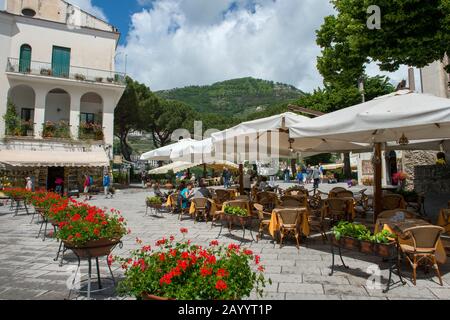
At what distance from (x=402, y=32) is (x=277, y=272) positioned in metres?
7.95

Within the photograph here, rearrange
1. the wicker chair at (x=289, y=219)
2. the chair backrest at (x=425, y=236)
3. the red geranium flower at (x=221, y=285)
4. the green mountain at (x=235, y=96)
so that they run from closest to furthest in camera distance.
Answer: the red geranium flower at (x=221, y=285), the chair backrest at (x=425, y=236), the wicker chair at (x=289, y=219), the green mountain at (x=235, y=96)

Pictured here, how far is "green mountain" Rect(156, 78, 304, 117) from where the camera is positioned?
438 feet

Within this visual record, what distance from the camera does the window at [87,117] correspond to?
972 inches

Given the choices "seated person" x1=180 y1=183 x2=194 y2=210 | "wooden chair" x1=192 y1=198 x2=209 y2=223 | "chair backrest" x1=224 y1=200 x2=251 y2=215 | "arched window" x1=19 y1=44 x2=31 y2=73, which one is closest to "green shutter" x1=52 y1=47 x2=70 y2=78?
"arched window" x1=19 y1=44 x2=31 y2=73

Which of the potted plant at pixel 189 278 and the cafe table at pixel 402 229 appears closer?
the potted plant at pixel 189 278

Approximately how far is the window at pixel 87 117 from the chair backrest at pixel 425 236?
2430cm

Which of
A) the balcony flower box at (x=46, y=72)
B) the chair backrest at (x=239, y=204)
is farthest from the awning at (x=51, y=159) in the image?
the chair backrest at (x=239, y=204)

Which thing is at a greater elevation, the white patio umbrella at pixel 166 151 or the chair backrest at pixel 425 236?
the white patio umbrella at pixel 166 151

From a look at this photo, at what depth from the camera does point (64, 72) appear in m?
23.6

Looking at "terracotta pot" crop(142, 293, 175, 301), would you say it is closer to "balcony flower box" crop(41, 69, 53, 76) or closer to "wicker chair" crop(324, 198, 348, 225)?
"wicker chair" crop(324, 198, 348, 225)

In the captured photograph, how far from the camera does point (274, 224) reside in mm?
6582

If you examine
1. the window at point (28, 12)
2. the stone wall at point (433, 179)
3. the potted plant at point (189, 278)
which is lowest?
the potted plant at point (189, 278)

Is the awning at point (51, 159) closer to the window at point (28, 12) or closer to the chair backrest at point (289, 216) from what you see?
the window at point (28, 12)

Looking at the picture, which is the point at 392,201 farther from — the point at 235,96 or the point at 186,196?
the point at 235,96
